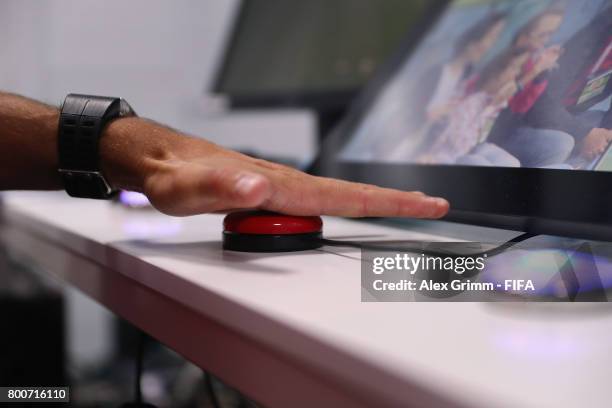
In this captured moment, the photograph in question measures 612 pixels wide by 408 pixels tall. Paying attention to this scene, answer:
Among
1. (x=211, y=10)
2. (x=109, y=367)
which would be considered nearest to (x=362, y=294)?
(x=109, y=367)

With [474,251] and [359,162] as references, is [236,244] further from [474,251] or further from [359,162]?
[359,162]

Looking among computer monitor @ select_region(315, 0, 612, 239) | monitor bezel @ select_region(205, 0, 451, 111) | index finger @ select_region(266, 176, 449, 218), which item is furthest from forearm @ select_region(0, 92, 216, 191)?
monitor bezel @ select_region(205, 0, 451, 111)

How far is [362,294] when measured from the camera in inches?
14.7

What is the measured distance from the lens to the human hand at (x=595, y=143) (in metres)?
0.51

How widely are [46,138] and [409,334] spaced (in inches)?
19.0

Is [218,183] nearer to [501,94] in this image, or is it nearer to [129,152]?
[129,152]

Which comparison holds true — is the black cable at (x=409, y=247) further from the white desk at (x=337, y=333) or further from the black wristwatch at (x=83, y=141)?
the black wristwatch at (x=83, y=141)

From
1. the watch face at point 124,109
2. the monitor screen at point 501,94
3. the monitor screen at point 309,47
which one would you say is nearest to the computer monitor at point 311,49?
the monitor screen at point 309,47

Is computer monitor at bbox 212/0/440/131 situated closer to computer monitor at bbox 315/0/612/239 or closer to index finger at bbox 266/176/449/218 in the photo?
computer monitor at bbox 315/0/612/239

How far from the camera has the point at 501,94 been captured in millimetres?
642

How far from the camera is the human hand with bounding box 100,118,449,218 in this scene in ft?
1.50

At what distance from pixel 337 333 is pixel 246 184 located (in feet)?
0.59

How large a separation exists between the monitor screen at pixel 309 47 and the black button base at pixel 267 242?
2.83 ft

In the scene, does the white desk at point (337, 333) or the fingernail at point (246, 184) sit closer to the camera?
the white desk at point (337, 333)
